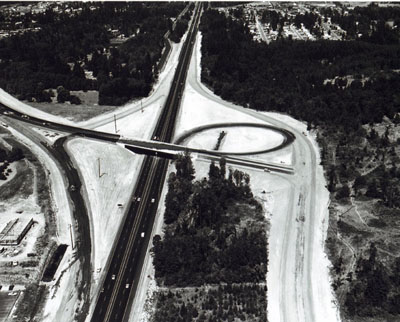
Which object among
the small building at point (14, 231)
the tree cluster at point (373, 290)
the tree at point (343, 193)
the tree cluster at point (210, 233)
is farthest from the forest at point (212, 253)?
the small building at point (14, 231)

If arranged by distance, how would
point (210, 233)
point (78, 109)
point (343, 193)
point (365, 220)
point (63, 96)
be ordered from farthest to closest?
point (63, 96) < point (78, 109) < point (343, 193) < point (365, 220) < point (210, 233)

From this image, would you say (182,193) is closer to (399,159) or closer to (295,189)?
(295,189)

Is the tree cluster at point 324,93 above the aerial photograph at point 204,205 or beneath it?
above

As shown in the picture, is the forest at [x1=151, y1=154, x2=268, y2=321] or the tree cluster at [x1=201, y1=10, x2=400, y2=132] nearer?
the forest at [x1=151, y1=154, x2=268, y2=321]

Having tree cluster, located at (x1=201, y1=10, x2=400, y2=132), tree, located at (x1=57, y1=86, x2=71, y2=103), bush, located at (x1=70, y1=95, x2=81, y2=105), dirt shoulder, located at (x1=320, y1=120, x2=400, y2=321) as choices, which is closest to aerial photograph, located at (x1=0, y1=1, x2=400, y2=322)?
dirt shoulder, located at (x1=320, y1=120, x2=400, y2=321)

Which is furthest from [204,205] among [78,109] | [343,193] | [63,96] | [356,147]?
[63,96]

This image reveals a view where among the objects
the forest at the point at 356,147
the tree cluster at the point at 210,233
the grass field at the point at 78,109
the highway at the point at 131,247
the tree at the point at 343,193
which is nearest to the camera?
the highway at the point at 131,247

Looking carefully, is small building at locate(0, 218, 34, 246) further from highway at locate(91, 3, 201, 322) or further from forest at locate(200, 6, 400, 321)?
forest at locate(200, 6, 400, 321)

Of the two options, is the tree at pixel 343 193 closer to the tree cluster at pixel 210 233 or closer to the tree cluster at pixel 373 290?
the tree cluster at pixel 210 233

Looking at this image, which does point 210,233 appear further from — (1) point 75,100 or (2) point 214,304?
(1) point 75,100
